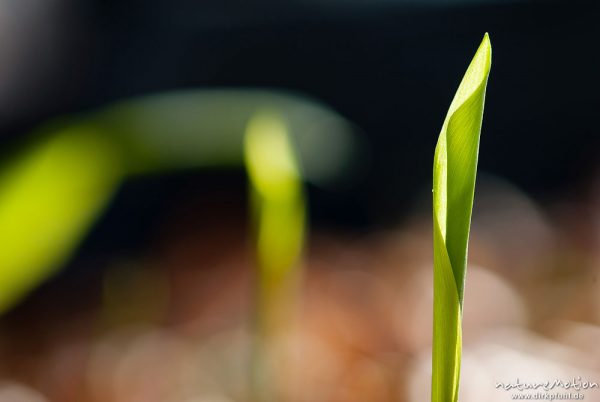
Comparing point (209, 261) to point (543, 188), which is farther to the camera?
point (543, 188)

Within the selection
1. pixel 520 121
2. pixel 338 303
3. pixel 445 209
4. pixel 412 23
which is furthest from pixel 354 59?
pixel 445 209

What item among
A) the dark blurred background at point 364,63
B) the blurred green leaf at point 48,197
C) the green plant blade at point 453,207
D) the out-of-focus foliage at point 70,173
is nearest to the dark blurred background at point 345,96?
the dark blurred background at point 364,63

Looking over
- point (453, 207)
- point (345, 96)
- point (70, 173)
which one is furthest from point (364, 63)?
point (453, 207)

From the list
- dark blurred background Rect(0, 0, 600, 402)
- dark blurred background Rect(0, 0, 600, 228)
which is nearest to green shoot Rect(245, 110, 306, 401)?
dark blurred background Rect(0, 0, 600, 402)

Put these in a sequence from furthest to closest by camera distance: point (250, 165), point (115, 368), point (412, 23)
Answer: point (412, 23)
point (115, 368)
point (250, 165)

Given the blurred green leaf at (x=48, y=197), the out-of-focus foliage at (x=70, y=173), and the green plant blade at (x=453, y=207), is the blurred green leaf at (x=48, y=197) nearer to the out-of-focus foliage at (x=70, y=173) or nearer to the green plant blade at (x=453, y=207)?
the out-of-focus foliage at (x=70, y=173)

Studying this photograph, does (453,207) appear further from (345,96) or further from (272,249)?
(345,96)

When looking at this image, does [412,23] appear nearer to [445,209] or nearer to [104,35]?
[104,35]
